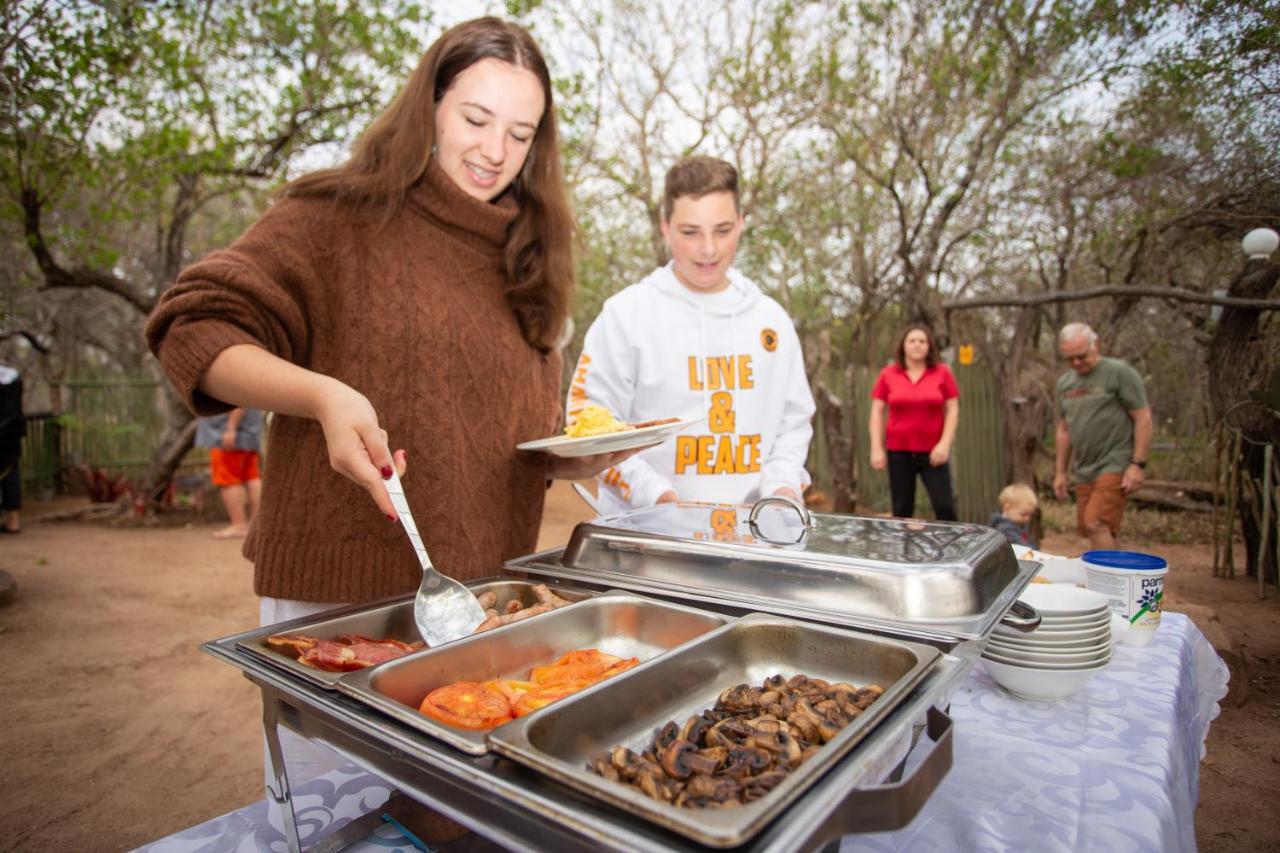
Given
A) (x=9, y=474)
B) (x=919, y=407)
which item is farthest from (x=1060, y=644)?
(x=9, y=474)

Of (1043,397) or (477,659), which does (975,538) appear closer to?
(477,659)

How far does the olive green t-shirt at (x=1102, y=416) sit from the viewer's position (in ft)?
16.7

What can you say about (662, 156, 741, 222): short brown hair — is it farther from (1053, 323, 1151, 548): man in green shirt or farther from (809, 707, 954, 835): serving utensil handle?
(1053, 323, 1151, 548): man in green shirt

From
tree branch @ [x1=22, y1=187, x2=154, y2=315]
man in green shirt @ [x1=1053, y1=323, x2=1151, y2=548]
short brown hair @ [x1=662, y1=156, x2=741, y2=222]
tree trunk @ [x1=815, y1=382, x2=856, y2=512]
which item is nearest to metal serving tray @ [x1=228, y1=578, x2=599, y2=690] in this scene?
short brown hair @ [x1=662, y1=156, x2=741, y2=222]

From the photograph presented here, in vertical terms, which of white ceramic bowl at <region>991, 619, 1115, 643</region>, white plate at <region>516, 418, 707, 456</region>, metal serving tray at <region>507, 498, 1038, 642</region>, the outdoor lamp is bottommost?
white ceramic bowl at <region>991, 619, 1115, 643</region>

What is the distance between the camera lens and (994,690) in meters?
1.48

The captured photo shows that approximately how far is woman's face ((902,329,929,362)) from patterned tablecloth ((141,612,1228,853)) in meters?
4.87

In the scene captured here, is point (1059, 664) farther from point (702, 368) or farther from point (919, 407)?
point (919, 407)

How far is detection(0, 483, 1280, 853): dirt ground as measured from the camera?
1846 millimetres

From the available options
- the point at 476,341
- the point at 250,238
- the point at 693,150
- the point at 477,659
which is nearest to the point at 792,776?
the point at 477,659

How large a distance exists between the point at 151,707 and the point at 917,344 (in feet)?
19.0

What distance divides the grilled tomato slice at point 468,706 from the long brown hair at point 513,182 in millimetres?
1007

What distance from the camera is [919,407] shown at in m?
6.10

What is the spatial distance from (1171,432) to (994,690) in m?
2.50
